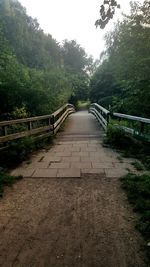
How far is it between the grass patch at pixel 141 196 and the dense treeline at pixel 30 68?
15.3 ft

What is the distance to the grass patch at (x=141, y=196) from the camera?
7.89 ft

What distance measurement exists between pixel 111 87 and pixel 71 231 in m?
22.8

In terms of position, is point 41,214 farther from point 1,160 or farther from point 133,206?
point 1,160

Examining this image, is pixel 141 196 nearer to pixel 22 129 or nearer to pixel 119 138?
pixel 119 138

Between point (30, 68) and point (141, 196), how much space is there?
48.4 ft

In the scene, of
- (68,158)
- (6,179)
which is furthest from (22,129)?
(6,179)

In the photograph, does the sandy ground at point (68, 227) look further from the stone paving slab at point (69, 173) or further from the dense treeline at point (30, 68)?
the dense treeline at point (30, 68)

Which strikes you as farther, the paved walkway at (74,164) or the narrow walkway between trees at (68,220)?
the paved walkway at (74,164)

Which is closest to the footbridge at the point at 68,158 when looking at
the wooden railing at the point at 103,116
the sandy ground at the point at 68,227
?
the sandy ground at the point at 68,227

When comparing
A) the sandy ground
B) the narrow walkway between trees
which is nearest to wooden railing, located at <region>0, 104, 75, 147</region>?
the narrow walkway between trees

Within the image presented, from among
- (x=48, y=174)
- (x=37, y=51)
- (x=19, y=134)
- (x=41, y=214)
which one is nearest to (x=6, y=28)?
(x=37, y=51)

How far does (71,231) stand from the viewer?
2428 mm

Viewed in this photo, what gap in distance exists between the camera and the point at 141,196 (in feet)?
10.1

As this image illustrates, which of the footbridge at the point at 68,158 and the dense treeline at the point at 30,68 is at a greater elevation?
the dense treeline at the point at 30,68
